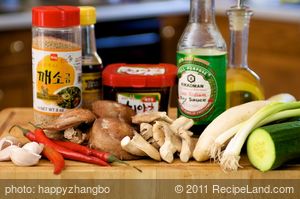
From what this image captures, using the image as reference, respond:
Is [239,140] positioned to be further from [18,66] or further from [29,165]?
[18,66]

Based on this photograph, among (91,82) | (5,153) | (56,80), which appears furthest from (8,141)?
(91,82)

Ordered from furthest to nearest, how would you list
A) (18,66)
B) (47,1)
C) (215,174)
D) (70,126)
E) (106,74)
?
(47,1), (18,66), (106,74), (70,126), (215,174)

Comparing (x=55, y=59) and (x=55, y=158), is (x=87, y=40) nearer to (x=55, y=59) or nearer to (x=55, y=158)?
(x=55, y=59)

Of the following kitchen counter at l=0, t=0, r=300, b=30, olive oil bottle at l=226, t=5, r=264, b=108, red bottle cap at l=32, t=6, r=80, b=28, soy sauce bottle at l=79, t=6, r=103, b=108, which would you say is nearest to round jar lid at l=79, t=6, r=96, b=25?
soy sauce bottle at l=79, t=6, r=103, b=108

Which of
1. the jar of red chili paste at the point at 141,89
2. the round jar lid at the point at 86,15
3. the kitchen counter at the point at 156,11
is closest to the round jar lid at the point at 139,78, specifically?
the jar of red chili paste at the point at 141,89

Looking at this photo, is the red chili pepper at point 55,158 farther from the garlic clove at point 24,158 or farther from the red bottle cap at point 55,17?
the red bottle cap at point 55,17

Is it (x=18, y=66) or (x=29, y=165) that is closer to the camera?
(x=29, y=165)

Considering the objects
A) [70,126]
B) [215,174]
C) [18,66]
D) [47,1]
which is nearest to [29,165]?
[70,126]
